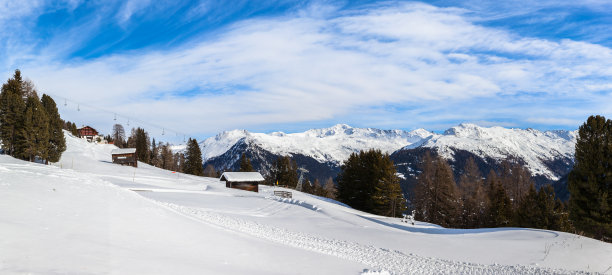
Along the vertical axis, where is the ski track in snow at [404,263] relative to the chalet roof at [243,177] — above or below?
below

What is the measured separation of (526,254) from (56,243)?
61.8 feet

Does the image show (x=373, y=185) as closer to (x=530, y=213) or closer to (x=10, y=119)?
(x=530, y=213)

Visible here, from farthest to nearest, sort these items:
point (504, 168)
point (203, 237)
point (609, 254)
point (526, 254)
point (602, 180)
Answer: point (504, 168) → point (602, 180) → point (526, 254) → point (609, 254) → point (203, 237)

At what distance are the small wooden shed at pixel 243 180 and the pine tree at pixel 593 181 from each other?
42446mm

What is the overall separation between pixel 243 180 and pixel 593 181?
46.1 m

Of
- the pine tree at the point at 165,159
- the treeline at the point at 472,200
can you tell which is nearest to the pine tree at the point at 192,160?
the pine tree at the point at 165,159

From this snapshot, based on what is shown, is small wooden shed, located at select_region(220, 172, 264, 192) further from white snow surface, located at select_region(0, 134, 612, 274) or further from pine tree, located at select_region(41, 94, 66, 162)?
white snow surface, located at select_region(0, 134, 612, 274)

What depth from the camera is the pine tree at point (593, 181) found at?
24172 millimetres

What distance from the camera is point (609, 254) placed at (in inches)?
578

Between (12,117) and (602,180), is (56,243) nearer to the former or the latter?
(602,180)

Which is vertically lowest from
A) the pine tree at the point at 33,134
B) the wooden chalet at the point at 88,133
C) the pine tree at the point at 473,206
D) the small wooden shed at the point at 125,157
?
the pine tree at the point at 473,206

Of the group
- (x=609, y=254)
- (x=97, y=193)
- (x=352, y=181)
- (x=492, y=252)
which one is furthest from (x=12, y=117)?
(x=609, y=254)

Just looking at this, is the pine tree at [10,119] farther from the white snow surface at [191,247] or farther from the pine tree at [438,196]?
the pine tree at [438,196]

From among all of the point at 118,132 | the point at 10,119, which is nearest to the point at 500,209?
the point at 10,119
